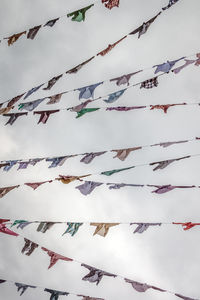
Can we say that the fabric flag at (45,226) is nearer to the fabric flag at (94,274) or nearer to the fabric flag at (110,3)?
the fabric flag at (94,274)

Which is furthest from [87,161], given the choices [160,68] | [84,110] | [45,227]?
[160,68]

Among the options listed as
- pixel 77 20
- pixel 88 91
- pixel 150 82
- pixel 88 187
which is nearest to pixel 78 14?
pixel 77 20

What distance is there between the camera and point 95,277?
12.0 metres

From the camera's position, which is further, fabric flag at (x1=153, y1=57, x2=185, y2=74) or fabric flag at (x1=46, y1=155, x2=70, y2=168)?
fabric flag at (x1=46, y1=155, x2=70, y2=168)

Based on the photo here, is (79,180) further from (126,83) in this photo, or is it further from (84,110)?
(126,83)

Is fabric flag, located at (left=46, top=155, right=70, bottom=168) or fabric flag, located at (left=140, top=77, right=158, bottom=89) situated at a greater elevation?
fabric flag, located at (left=140, top=77, right=158, bottom=89)

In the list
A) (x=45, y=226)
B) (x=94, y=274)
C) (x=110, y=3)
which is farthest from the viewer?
(x=45, y=226)

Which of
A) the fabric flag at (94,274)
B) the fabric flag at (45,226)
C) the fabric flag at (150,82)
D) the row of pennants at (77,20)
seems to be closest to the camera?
the row of pennants at (77,20)

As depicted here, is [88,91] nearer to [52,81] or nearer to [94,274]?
[52,81]

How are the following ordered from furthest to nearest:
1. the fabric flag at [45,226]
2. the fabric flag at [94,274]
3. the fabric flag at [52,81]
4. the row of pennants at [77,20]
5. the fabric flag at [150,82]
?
1. the fabric flag at [45,226]
2. the fabric flag at [94,274]
3. the fabric flag at [52,81]
4. the fabric flag at [150,82]
5. the row of pennants at [77,20]

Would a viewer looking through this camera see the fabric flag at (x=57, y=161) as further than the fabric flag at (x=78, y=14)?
Yes

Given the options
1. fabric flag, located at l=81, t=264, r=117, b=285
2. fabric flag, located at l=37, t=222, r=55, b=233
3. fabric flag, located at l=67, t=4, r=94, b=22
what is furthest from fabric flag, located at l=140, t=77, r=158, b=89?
fabric flag, located at l=81, t=264, r=117, b=285

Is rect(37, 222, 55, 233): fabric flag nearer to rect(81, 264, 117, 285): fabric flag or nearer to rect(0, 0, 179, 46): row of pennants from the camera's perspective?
rect(81, 264, 117, 285): fabric flag

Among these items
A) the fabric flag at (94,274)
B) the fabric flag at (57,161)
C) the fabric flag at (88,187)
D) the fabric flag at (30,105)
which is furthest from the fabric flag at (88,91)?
the fabric flag at (94,274)
